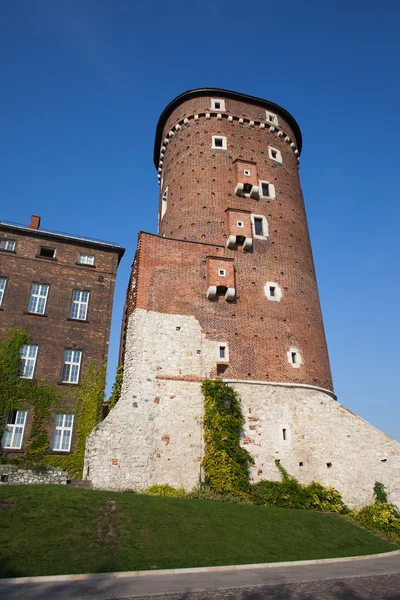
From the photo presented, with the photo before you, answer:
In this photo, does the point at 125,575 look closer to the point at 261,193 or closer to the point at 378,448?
the point at 378,448

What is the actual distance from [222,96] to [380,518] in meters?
A: 31.3

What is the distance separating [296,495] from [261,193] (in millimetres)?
20096

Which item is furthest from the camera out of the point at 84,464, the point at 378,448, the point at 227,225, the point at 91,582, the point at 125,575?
the point at 227,225

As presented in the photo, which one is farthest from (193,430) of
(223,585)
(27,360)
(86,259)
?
(223,585)

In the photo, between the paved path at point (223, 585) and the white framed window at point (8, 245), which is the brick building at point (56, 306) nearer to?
the white framed window at point (8, 245)

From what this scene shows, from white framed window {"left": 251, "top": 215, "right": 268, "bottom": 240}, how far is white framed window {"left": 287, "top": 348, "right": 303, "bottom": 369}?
8143 millimetres

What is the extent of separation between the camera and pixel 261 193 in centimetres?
3123

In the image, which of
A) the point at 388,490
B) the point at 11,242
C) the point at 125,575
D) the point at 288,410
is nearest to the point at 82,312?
the point at 11,242

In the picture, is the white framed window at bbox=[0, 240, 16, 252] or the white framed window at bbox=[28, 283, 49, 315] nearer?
the white framed window at bbox=[28, 283, 49, 315]

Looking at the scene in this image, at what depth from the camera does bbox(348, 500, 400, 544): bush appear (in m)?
19.2

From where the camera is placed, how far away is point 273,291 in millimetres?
27703

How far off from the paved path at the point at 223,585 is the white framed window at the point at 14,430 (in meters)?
12.9

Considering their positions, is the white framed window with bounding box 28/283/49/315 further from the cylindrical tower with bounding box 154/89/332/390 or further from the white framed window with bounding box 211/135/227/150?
the white framed window with bounding box 211/135/227/150

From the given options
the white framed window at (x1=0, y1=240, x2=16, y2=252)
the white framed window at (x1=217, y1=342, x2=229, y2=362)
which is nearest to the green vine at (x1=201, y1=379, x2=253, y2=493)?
the white framed window at (x1=217, y1=342, x2=229, y2=362)
